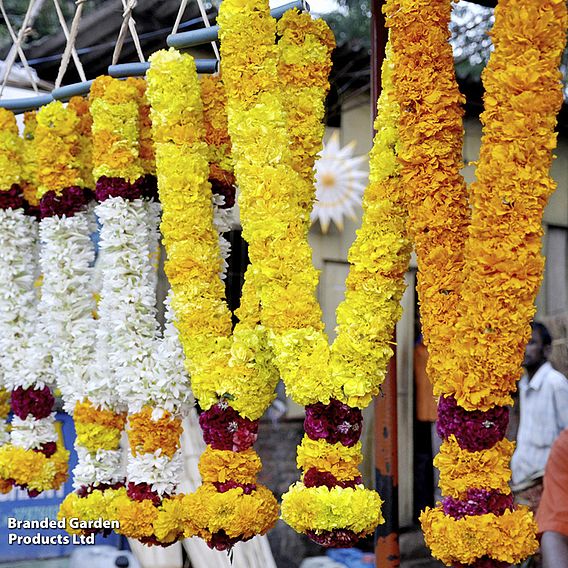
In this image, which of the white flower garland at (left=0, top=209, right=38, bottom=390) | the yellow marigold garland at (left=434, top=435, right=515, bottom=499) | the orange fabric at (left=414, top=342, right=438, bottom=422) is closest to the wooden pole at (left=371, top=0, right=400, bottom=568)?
the yellow marigold garland at (left=434, top=435, right=515, bottom=499)

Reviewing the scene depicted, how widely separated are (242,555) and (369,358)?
1974 mm

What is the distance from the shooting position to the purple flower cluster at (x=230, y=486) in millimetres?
2066

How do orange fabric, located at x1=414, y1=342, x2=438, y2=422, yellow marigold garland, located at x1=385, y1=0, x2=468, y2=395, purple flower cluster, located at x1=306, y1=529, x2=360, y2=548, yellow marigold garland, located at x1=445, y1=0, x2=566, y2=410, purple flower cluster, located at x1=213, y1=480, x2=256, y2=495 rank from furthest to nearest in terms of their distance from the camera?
1. orange fabric, located at x1=414, y1=342, x2=438, y2=422
2. purple flower cluster, located at x1=213, y1=480, x2=256, y2=495
3. purple flower cluster, located at x1=306, y1=529, x2=360, y2=548
4. yellow marigold garland, located at x1=385, y1=0, x2=468, y2=395
5. yellow marigold garland, located at x1=445, y1=0, x2=566, y2=410

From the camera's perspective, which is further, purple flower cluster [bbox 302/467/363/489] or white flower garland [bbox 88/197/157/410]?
white flower garland [bbox 88/197/157/410]

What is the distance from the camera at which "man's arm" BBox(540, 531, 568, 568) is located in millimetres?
2387

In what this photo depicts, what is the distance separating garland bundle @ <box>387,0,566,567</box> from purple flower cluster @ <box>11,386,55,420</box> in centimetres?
141

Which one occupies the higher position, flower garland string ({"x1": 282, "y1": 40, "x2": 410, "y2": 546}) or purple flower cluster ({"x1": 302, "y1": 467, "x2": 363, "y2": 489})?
flower garland string ({"x1": 282, "y1": 40, "x2": 410, "y2": 546})

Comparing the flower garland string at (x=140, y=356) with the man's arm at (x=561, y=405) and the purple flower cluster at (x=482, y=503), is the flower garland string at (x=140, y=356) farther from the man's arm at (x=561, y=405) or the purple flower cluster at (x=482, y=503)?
the man's arm at (x=561, y=405)

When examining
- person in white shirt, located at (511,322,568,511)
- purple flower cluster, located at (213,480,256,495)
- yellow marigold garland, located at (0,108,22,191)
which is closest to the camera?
purple flower cluster, located at (213,480,256,495)

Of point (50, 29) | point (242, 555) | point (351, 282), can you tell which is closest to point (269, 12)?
point (351, 282)

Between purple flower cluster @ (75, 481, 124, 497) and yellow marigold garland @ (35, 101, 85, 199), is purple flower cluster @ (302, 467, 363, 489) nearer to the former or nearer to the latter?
purple flower cluster @ (75, 481, 124, 497)

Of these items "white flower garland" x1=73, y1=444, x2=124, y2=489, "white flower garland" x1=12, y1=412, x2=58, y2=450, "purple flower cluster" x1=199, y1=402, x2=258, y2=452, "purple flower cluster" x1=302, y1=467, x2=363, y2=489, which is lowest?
"white flower garland" x1=73, y1=444, x2=124, y2=489

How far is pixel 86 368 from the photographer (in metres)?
2.48

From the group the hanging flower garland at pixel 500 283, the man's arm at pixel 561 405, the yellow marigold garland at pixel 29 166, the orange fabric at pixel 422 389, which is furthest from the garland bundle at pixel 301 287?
the orange fabric at pixel 422 389
